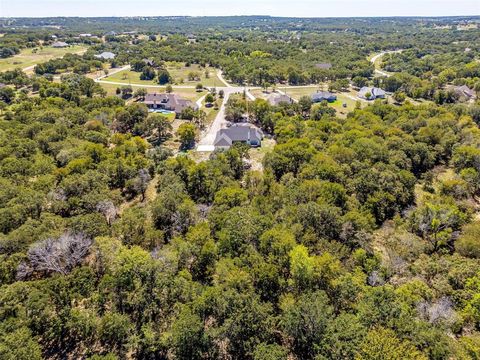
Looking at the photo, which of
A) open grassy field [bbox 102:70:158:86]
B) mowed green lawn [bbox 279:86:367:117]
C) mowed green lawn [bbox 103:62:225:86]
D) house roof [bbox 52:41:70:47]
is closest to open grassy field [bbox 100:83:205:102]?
open grassy field [bbox 102:70:158:86]

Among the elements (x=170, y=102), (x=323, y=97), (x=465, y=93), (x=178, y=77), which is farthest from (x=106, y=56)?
(x=465, y=93)

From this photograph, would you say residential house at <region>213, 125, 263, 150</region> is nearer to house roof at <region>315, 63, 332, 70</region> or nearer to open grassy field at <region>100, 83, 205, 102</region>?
open grassy field at <region>100, 83, 205, 102</region>

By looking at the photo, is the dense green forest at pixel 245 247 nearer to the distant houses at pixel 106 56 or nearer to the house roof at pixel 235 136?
the house roof at pixel 235 136

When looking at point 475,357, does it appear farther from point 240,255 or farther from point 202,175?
point 202,175

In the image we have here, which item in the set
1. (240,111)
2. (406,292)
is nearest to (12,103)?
(240,111)

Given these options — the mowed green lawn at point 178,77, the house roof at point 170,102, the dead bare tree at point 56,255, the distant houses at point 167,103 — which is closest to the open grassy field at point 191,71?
the mowed green lawn at point 178,77
